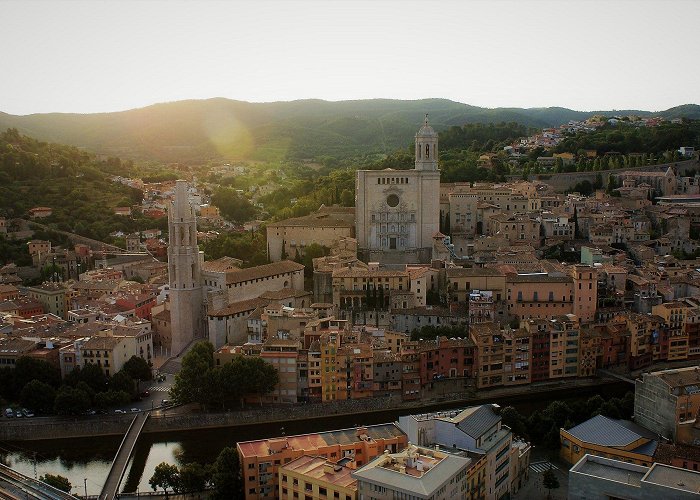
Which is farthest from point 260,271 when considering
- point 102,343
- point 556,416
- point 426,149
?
point 556,416

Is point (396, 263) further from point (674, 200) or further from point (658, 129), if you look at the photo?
point (658, 129)

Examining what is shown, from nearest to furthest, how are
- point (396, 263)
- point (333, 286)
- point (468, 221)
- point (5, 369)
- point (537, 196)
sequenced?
1. point (5, 369)
2. point (333, 286)
3. point (396, 263)
4. point (468, 221)
5. point (537, 196)

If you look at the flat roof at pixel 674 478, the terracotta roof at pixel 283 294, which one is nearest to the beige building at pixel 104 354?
the terracotta roof at pixel 283 294

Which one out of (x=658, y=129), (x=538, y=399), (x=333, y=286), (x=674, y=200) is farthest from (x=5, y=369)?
(x=658, y=129)

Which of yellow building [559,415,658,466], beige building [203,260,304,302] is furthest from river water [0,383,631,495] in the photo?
beige building [203,260,304,302]

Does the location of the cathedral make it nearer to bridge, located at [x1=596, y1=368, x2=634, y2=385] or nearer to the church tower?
the church tower
